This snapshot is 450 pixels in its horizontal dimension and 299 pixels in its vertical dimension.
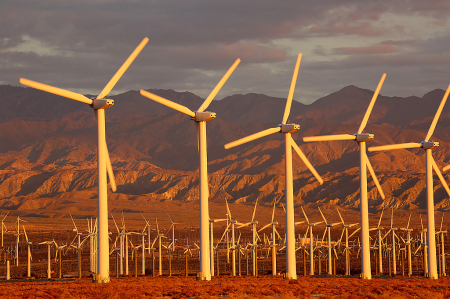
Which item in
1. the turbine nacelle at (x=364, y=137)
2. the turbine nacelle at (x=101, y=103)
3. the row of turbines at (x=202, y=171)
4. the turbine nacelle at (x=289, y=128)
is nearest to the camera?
the row of turbines at (x=202, y=171)

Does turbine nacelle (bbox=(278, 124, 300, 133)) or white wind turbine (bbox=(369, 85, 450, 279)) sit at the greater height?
turbine nacelle (bbox=(278, 124, 300, 133))

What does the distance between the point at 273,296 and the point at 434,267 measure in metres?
31.9

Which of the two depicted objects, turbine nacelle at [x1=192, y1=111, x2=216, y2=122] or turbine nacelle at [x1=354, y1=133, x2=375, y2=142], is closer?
turbine nacelle at [x1=192, y1=111, x2=216, y2=122]

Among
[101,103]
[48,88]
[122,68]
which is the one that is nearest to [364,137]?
[122,68]

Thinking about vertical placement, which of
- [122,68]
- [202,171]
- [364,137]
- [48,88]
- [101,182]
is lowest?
[101,182]

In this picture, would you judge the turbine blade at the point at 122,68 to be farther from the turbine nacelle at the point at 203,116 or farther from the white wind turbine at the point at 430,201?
the white wind turbine at the point at 430,201

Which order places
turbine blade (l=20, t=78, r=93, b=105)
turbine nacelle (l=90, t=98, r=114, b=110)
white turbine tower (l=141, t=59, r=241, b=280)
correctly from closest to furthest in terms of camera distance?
turbine blade (l=20, t=78, r=93, b=105) → turbine nacelle (l=90, t=98, r=114, b=110) → white turbine tower (l=141, t=59, r=241, b=280)

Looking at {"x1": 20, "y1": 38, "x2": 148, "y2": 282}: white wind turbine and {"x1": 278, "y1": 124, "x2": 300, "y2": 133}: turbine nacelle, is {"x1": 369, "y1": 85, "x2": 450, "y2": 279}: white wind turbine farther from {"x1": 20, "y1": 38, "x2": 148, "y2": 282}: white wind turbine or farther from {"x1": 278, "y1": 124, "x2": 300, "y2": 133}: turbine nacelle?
{"x1": 20, "y1": 38, "x2": 148, "y2": 282}: white wind turbine

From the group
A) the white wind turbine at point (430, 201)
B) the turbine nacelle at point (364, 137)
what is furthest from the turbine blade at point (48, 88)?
the white wind turbine at point (430, 201)

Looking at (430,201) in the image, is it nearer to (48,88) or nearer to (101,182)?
(101,182)

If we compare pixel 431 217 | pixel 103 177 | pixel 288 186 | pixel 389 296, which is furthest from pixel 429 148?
pixel 103 177

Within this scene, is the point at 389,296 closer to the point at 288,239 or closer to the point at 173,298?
the point at 173,298

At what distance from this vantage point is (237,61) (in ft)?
174

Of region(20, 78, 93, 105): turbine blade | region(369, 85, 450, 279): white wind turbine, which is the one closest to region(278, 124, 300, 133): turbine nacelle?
region(369, 85, 450, 279): white wind turbine
